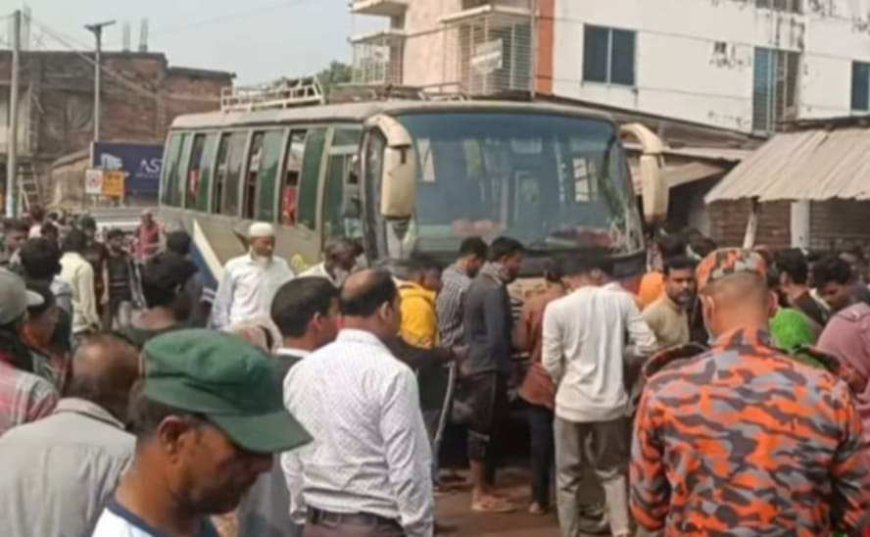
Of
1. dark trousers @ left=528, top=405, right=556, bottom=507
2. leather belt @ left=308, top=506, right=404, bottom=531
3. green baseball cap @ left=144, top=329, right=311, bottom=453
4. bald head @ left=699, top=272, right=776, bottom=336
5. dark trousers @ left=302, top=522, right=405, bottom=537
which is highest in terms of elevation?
bald head @ left=699, top=272, right=776, bottom=336

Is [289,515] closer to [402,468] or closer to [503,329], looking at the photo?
[402,468]

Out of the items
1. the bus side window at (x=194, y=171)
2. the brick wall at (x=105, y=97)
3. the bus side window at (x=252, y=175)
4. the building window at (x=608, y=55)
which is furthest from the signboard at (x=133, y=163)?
the bus side window at (x=252, y=175)

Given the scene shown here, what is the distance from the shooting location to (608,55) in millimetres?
37906

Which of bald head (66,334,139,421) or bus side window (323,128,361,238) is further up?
bus side window (323,128,361,238)

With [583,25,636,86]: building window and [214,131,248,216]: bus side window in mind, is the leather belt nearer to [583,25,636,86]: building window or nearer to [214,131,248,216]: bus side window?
[214,131,248,216]: bus side window

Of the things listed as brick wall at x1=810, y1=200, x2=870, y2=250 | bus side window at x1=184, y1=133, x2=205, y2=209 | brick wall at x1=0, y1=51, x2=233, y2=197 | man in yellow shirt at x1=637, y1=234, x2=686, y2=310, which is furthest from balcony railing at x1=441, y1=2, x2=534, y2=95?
man in yellow shirt at x1=637, y1=234, x2=686, y2=310

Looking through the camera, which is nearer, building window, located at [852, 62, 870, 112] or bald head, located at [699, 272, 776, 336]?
bald head, located at [699, 272, 776, 336]

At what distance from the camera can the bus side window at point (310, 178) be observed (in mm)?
12102

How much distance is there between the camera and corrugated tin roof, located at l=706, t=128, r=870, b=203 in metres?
17.3

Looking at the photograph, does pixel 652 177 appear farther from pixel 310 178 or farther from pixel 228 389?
pixel 228 389

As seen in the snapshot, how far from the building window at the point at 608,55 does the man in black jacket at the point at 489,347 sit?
93.3ft

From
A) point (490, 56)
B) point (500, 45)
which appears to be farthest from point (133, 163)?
point (500, 45)

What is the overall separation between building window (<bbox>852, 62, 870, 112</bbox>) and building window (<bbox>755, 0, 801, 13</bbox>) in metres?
2.60

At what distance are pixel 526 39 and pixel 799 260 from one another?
1135 inches
